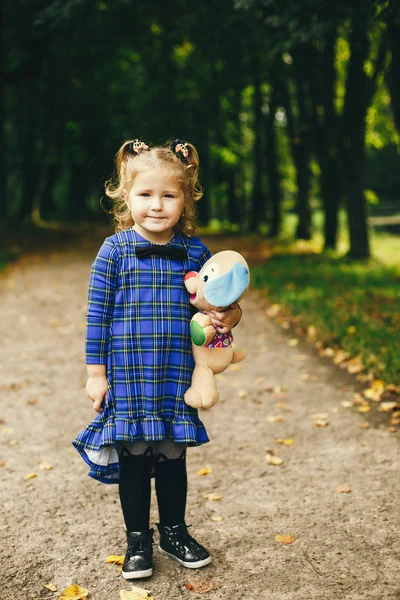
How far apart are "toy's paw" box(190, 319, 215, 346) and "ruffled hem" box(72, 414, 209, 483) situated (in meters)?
0.38

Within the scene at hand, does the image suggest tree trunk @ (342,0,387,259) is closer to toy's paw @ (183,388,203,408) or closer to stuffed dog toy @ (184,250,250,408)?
stuffed dog toy @ (184,250,250,408)

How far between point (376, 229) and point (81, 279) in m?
20.3

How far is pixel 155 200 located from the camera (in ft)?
10.5

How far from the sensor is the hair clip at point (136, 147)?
3.29m

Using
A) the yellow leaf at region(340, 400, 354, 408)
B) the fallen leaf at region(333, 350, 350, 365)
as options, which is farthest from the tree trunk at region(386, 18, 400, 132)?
the yellow leaf at region(340, 400, 354, 408)

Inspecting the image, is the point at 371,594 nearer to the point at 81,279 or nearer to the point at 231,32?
the point at 81,279

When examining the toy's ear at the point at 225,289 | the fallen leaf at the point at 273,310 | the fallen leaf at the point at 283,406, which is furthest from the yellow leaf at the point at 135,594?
the fallen leaf at the point at 273,310

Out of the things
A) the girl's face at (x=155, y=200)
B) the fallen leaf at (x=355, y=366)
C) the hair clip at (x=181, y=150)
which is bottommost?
the fallen leaf at (x=355, y=366)

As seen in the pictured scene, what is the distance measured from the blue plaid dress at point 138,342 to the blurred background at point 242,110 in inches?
72.0

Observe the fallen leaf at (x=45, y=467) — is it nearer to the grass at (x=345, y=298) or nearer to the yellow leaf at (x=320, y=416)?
the yellow leaf at (x=320, y=416)

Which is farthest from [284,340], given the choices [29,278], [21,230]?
[21,230]

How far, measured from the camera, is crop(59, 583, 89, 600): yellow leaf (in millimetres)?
3129

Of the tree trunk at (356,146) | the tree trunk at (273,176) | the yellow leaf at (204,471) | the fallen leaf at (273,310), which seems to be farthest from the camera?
the tree trunk at (273,176)

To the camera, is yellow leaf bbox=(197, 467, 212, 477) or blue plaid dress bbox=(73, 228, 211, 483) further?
yellow leaf bbox=(197, 467, 212, 477)
